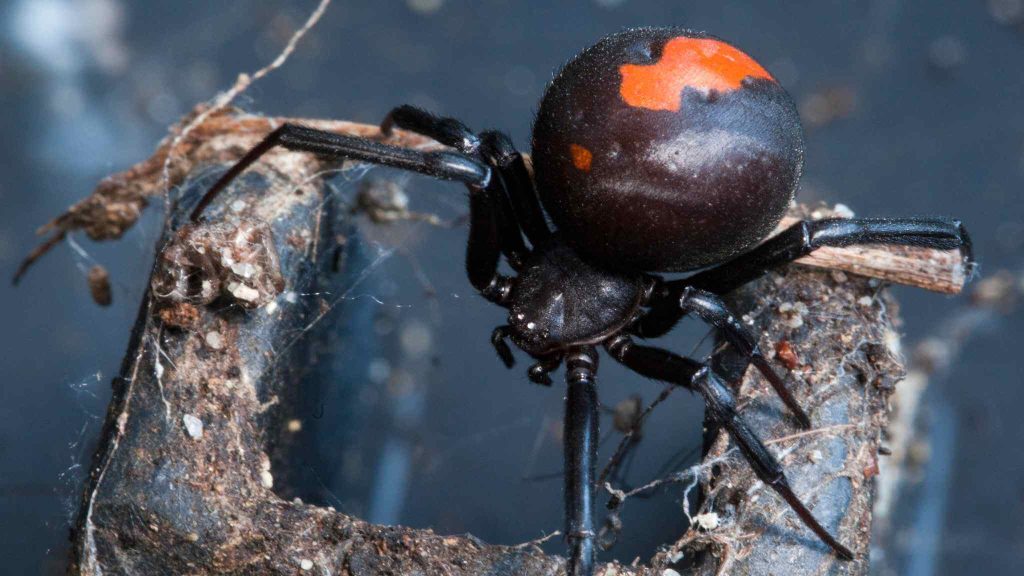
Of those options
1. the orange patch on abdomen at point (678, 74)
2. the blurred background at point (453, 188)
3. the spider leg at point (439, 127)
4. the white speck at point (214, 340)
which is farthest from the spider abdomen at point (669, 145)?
the blurred background at point (453, 188)

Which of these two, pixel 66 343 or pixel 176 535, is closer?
pixel 176 535

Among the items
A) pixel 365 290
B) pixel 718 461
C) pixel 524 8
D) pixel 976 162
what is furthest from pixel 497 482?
pixel 976 162

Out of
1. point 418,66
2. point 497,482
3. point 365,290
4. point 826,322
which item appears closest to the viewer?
point 826,322

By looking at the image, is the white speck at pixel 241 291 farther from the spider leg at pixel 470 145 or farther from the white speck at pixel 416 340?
the white speck at pixel 416 340

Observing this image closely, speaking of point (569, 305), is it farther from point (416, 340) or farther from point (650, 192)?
point (416, 340)

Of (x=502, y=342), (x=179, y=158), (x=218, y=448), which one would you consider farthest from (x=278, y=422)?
(x=179, y=158)

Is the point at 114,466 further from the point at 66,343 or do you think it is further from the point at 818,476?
the point at 66,343

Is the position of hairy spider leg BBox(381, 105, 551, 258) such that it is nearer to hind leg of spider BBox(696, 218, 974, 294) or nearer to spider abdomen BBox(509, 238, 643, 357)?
spider abdomen BBox(509, 238, 643, 357)
